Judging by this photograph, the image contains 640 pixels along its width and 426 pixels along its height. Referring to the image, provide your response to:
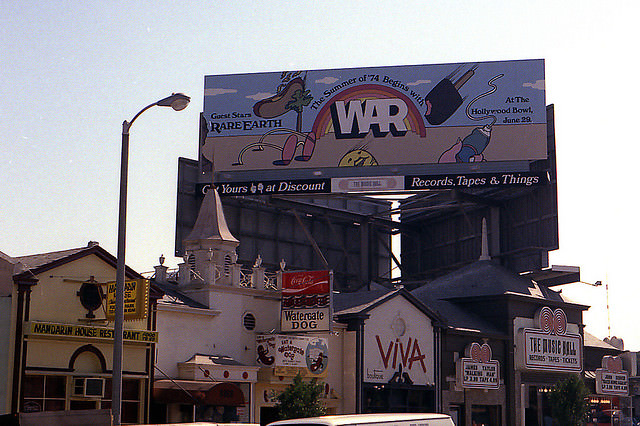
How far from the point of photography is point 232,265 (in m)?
40.7

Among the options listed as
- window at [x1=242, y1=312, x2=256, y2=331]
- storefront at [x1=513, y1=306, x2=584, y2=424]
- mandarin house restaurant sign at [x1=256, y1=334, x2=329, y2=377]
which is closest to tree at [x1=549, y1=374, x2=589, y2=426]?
storefront at [x1=513, y1=306, x2=584, y2=424]

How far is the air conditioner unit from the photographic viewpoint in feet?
105

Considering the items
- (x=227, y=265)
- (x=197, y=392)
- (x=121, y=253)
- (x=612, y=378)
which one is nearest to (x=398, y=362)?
(x=227, y=265)

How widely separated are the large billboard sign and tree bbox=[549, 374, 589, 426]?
1151cm

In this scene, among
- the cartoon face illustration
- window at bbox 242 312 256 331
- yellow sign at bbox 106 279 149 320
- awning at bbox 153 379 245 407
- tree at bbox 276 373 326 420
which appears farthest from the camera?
the cartoon face illustration

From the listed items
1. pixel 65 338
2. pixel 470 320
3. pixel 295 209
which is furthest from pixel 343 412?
pixel 295 209

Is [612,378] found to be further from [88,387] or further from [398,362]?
[88,387]

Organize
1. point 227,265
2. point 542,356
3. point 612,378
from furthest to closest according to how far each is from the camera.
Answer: point 612,378, point 542,356, point 227,265

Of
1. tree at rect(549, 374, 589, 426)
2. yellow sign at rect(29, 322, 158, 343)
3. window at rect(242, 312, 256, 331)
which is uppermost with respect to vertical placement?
window at rect(242, 312, 256, 331)

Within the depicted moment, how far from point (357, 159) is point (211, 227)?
693 inches

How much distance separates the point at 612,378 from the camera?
2288 inches

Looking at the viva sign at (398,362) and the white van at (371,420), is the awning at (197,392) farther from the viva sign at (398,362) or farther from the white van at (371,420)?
the white van at (371,420)

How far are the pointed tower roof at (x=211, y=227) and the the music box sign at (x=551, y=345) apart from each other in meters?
18.7

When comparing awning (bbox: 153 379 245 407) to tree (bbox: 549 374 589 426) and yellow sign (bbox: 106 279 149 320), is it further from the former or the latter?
tree (bbox: 549 374 589 426)
